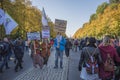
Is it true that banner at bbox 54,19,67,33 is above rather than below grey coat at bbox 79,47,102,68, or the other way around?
above

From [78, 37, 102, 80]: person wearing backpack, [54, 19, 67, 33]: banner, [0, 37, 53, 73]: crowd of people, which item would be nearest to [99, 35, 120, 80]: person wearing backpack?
[78, 37, 102, 80]: person wearing backpack

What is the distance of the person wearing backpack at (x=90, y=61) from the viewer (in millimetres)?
8078

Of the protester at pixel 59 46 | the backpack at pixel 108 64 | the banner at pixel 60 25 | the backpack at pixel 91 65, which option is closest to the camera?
the backpack at pixel 91 65

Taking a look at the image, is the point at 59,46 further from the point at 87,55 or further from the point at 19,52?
A: the point at 87,55

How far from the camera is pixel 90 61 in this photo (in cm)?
812

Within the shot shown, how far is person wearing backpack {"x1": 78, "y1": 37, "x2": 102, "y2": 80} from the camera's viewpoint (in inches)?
318

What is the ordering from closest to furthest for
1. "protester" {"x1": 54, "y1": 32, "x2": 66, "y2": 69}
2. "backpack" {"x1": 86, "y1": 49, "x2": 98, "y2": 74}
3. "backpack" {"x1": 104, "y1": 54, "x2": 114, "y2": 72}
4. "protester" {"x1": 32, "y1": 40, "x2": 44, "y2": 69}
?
"backpack" {"x1": 86, "y1": 49, "x2": 98, "y2": 74}, "backpack" {"x1": 104, "y1": 54, "x2": 114, "y2": 72}, "protester" {"x1": 32, "y1": 40, "x2": 44, "y2": 69}, "protester" {"x1": 54, "y1": 32, "x2": 66, "y2": 69}

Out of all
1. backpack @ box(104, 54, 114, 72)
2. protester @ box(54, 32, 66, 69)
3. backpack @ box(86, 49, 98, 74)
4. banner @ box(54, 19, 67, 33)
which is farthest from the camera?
protester @ box(54, 32, 66, 69)

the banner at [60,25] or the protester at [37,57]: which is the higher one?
the banner at [60,25]

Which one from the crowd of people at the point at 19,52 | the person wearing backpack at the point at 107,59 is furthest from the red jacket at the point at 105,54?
the crowd of people at the point at 19,52

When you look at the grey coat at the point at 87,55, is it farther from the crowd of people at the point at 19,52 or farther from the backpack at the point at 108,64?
the crowd of people at the point at 19,52

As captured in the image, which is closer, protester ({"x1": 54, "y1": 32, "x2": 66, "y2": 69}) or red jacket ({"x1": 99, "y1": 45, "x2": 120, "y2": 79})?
red jacket ({"x1": 99, "y1": 45, "x2": 120, "y2": 79})

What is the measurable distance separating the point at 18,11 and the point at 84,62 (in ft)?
127

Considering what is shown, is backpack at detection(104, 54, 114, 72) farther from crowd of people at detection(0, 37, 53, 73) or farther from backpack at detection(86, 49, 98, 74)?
crowd of people at detection(0, 37, 53, 73)
